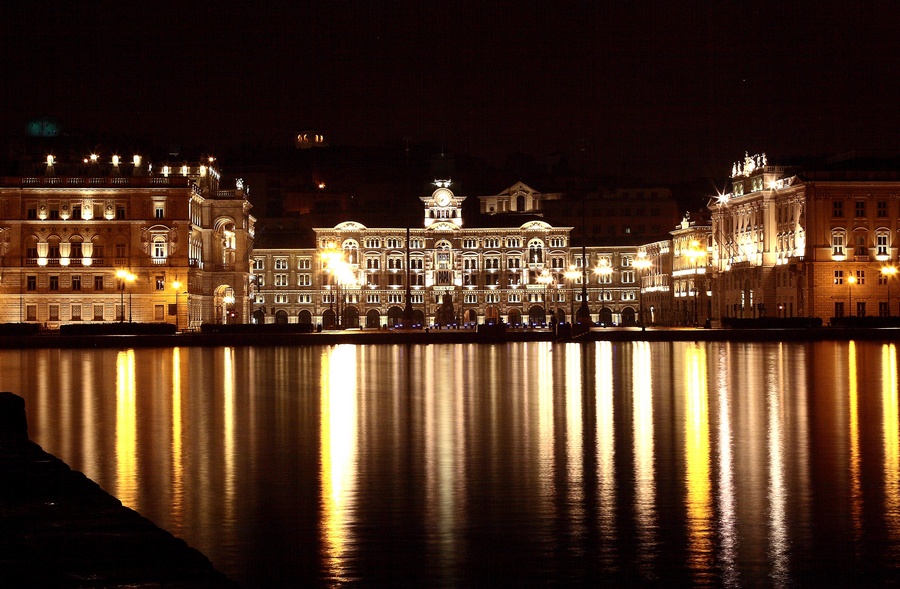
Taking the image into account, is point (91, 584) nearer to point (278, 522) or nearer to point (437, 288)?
point (278, 522)

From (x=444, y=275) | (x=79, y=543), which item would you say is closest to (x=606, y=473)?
(x=79, y=543)

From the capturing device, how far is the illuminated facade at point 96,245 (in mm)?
101500

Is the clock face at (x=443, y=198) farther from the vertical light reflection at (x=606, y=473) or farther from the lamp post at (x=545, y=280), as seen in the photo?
the vertical light reflection at (x=606, y=473)

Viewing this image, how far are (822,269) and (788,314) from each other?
18.7 ft

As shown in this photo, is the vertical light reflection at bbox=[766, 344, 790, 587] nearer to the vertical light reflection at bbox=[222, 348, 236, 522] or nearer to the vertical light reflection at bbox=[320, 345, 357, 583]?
the vertical light reflection at bbox=[320, 345, 357, 583]

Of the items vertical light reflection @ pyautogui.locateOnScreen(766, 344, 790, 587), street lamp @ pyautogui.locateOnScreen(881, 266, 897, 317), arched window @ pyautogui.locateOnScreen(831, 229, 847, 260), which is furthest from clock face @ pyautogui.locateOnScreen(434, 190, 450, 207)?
vertical light reflection @ pyautogui.locateOnScreen(766, 344, 790, 587)

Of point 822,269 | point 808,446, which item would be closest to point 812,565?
point 808,446

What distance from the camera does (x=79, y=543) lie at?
962 centimetres

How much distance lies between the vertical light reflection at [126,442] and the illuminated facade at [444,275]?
9782cm

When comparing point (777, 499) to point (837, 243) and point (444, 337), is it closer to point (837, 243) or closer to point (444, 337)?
point (444, 337)

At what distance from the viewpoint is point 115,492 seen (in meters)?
16.5

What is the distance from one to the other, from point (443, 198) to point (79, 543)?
436ft

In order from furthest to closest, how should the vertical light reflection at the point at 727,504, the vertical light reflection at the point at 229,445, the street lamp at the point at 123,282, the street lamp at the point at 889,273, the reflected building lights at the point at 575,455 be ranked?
the street lamp at the point at 889,273
the street lamp at the point at 123,282
the vertical light reflection at the point at 229,445
the reflected building lights at the point at 575,455
the vertical light reflection at the point at 727,504

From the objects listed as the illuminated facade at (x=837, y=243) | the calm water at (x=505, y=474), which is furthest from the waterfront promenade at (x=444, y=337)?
the calm water at (x=505, y=474)
